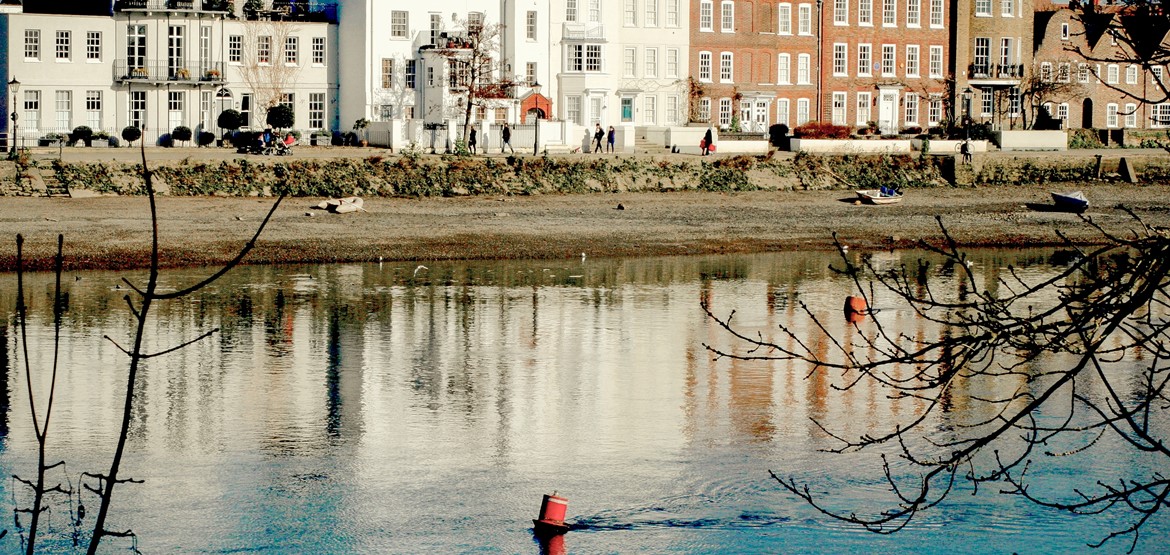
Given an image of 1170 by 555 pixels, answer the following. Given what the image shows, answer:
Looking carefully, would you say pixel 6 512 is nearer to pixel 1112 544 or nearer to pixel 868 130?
pixel 1112 544

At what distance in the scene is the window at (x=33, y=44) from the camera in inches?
2388

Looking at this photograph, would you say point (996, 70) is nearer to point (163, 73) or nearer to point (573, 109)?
point (573, 109)

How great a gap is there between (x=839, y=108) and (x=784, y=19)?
5.58 meters

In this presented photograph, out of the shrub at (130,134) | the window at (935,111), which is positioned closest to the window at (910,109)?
the window at (935,111)

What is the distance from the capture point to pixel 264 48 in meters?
64.6

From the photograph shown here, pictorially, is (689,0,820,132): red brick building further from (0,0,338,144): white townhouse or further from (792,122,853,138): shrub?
(0,0,338,144): white townhouse

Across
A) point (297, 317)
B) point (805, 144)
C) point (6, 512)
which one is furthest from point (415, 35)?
point (6, 512)

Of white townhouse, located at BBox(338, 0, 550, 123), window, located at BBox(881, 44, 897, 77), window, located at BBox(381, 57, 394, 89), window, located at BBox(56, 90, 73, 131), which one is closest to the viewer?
window, located at BBox(56, 90, 73, 131)

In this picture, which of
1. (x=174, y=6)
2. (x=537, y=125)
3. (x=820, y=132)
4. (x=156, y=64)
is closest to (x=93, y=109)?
(x=156, y=64)

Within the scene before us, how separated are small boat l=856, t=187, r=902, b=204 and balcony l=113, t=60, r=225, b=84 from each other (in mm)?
27219

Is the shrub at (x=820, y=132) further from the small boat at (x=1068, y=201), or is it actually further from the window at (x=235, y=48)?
the window at (x=235, y=48)

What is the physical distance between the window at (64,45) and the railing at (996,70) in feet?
150

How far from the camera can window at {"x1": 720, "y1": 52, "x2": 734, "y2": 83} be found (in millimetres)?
74812

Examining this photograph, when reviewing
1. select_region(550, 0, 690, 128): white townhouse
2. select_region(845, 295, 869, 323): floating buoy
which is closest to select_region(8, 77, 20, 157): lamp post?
select_region(550, 0, 690, 128): white townhouse
